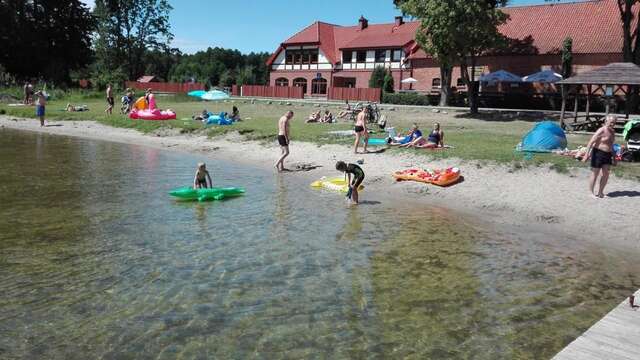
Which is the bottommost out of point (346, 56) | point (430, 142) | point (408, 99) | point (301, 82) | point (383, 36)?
point (430, 142)

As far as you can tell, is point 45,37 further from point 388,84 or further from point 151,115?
point 388,84

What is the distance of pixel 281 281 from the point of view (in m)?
8.26

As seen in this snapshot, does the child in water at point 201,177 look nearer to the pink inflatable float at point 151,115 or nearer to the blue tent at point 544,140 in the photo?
the blue tent at point 544,140

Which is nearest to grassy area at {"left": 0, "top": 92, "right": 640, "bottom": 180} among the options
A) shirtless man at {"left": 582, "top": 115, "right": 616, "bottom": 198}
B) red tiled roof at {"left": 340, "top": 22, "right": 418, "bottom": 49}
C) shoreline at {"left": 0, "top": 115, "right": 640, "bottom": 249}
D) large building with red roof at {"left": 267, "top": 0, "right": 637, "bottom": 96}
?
shoreline at {"left": 0, "top": 115, "right": 640, "bottom": 249}

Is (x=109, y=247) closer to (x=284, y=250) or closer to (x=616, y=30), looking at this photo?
(x=284, y=250)

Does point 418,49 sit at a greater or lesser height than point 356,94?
greater

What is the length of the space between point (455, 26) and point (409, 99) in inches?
502

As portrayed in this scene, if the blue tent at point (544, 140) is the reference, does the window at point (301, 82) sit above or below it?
above

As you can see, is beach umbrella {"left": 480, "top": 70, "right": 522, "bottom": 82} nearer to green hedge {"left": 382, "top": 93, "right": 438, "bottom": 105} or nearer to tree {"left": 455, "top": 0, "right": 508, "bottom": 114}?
green hedge {"left": 382, "top": 93, "right": 438, "bottom": 105}

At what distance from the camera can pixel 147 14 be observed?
259 ft

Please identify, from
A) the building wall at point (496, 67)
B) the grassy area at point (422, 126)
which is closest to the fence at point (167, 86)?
the building wall at point (496, 67)

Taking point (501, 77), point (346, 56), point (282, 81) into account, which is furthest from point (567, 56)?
point (282, 81)

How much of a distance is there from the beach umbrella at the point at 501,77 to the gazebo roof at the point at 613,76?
17.2 m

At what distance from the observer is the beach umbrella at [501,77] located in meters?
41.1
